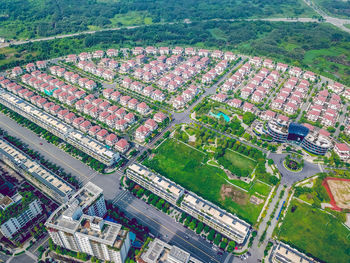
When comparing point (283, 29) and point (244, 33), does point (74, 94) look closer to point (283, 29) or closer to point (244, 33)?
point (244, 33)

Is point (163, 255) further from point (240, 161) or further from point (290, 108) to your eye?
point (290, 108)

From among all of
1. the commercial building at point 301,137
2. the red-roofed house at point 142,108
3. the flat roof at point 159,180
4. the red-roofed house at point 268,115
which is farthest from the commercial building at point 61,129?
the red-roofed house at point 268,115

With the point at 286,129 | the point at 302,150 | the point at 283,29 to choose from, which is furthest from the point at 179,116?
the point at 283,29

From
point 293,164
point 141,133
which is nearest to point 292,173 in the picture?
point 293,164

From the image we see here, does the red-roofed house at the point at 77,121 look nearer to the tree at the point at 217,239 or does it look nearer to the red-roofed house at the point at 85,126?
the red-roofed house at the point at 85,126

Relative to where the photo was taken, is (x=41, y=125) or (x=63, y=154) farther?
(x=41, y=125)

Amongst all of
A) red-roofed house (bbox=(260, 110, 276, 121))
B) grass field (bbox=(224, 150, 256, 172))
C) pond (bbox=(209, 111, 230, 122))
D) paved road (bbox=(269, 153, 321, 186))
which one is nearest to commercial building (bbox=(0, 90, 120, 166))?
grass field (bbox=(224, 150, 256, 172))

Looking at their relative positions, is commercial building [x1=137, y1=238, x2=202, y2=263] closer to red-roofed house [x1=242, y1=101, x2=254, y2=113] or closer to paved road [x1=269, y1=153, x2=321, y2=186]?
paved road [x1=269, y1=153, x2=321, y2=186]
